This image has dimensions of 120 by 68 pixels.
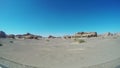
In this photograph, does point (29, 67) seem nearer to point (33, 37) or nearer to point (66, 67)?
point (66, 67)

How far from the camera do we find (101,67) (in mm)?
6336

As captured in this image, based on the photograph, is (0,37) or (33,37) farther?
(33,37)

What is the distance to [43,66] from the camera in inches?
269

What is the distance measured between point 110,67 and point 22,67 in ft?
13.6

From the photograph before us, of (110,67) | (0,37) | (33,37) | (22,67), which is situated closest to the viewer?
(110,67)

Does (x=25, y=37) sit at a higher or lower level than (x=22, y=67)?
higher

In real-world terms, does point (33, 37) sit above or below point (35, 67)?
above

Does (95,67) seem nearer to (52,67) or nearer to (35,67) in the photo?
(52,67)

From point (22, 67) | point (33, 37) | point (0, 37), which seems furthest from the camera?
point (33, 37)

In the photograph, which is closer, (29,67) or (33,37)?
(29,67)

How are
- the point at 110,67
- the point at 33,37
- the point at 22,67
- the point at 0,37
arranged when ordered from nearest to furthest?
the point at 110,67 < the point at 22,67 < the point at 0,37 < the point at 33,37

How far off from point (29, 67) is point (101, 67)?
343cm

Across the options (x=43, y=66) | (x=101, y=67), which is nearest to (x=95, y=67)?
(x=101, y=67)

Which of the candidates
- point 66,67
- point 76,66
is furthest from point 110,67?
point 66,67
